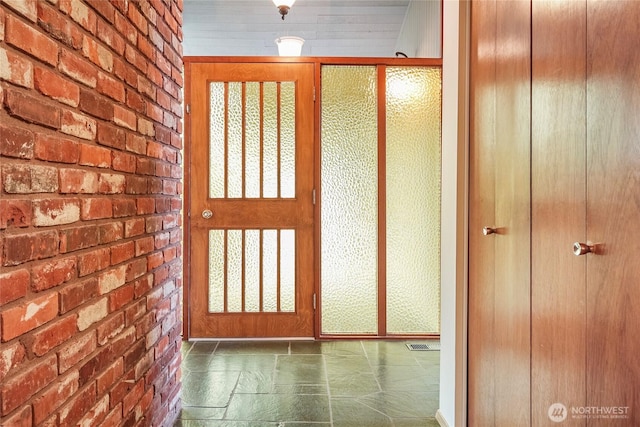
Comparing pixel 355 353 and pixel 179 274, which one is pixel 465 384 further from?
pixel 179 274

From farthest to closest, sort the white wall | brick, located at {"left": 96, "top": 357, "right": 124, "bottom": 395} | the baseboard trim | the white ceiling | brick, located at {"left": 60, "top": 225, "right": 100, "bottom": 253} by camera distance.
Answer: the white ceiling, the baseboard trim, the white wall, brick, located at {"left": 96, "top": 357, "right": 124, "bottom": 395}, brick, located at {"left": 60, "top": 225, "right": 100, "bottom": 253}

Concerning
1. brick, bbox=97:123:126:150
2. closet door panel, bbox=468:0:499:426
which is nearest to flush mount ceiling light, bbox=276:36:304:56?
closet door panel, bbox=468:0:499:426

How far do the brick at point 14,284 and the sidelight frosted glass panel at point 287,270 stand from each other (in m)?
2.11

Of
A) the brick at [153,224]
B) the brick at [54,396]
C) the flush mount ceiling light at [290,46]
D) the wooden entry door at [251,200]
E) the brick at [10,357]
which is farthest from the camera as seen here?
the flush mount ceiling light at [290,46]

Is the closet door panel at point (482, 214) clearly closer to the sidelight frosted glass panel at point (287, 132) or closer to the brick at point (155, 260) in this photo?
the brick at point (155, 260)

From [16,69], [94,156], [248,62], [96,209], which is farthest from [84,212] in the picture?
[248,62]

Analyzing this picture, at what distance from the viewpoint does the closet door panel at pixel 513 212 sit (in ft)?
3.95

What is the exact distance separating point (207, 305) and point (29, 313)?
83.9 inches

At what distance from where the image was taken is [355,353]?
2688 millimetres

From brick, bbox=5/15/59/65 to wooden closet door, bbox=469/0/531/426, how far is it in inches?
49.4

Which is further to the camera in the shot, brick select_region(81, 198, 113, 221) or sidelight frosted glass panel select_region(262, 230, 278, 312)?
sidelight frosted glass panel select_region(262, 230, 278, 312)

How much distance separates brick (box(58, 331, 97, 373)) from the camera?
962mm

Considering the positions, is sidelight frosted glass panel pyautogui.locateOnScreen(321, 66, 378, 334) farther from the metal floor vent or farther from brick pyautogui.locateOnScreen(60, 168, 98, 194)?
brick pyautogui.locateOnScreen(60, 168, 98, 194)

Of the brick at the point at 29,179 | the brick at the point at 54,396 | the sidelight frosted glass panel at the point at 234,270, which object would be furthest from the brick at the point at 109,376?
the sidelight frosted glass panel at the point at 234,270
